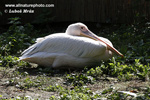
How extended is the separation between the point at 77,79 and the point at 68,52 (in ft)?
2.75

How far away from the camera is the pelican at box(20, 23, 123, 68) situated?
5695mm

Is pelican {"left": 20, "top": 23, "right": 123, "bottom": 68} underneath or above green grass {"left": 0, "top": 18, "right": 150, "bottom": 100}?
above

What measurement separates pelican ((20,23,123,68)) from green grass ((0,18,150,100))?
0.48 ft

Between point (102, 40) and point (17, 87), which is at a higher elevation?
point (102, 40)

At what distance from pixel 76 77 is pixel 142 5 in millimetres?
4947

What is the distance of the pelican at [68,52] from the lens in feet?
18.7

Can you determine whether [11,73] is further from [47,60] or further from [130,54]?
[130,54]

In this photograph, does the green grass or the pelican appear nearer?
the green grass

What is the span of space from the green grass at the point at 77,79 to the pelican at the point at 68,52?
0.48 ft

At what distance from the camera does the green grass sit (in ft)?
14.0

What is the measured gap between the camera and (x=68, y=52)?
5758mm

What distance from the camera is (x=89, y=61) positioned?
576 centimetres

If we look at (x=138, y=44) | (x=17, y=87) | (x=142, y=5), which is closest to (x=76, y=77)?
(x=17, y=87)

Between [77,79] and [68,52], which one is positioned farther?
[68,52]
